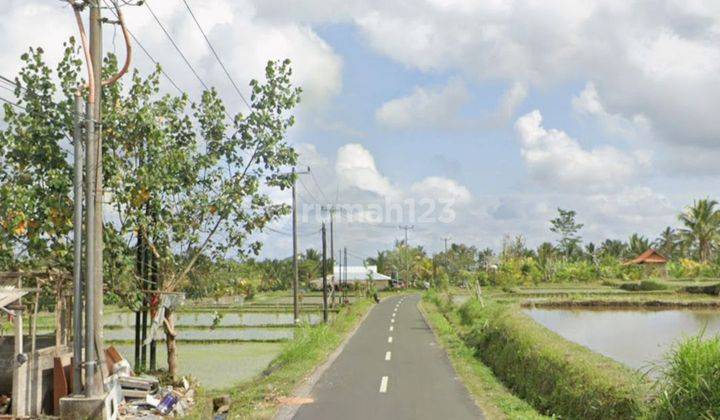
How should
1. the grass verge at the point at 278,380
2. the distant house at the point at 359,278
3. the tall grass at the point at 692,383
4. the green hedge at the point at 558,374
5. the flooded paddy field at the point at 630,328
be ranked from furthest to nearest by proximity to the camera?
1. the distant house at the point at 359,278
2. the flooded paddy field at the point at 630,328
3. the grass verge at the point at 278,380
4. the green hedge at the point at 558,374
5. the tall grass at the point at 692,383

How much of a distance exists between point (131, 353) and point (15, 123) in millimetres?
12864

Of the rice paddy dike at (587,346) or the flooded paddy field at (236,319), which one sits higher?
the rice paddy dike at (587,346)

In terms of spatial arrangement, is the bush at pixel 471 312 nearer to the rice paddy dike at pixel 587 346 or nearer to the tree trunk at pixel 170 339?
the rice paddy dike at pixel 587 346

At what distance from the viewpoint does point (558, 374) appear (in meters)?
13.3

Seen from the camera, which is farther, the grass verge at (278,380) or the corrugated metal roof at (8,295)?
the grass verge at (278,380)

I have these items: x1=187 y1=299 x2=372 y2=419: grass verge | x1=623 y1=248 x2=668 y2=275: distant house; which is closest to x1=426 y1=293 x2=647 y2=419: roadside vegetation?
x1=187 y1=299 x2=372 y2=419: grass verge

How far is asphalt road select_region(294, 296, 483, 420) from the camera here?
12.8 meters

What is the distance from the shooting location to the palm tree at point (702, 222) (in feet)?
251

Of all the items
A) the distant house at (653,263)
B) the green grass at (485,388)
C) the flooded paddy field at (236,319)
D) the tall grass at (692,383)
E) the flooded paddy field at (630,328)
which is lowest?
the flooded paddy field at (236,319)

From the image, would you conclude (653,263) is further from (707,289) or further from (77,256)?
(77,256)

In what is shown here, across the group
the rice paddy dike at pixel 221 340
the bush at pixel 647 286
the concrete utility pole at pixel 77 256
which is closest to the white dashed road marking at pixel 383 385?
the rice paddy dike at pixel 221 340

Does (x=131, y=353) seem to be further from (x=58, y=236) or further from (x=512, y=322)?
(x=512, y=322)

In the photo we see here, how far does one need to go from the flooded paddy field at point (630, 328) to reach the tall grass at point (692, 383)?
7985 millimetres

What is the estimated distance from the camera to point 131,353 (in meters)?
25.9
